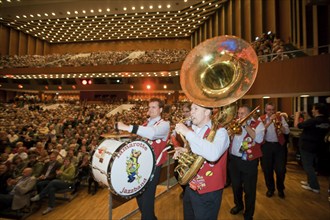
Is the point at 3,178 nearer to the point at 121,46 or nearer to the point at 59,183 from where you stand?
the point at 59,183

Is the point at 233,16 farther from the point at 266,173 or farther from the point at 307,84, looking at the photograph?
the point at 266,173

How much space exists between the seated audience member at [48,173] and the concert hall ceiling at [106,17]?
65.0 ft

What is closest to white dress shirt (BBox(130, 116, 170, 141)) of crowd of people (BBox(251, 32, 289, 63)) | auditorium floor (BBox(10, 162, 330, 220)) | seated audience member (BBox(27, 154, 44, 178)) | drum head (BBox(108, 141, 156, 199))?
drum head (BBox(108, 141, 156, 199))

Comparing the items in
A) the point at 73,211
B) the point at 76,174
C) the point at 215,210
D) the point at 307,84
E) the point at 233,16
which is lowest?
the point at 73,211

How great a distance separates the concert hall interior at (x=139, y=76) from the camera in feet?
11.7

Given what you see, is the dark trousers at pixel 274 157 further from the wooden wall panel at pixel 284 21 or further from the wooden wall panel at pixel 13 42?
the wooden wall panel at pixel 13 42

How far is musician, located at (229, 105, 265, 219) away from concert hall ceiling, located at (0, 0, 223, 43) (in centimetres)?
2037

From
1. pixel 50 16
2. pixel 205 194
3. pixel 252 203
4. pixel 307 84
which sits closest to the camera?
pixel 205 194


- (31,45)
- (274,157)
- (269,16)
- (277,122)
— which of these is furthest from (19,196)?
(31,45)

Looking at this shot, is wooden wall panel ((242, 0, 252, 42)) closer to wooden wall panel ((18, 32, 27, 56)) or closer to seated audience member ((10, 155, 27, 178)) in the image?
seated audience member ((10, 155, 27, 178))

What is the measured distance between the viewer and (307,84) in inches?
302

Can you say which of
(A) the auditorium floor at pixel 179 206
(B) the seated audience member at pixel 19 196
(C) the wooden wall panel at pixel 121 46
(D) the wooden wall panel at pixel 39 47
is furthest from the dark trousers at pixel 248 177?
Result: (D) the wooden wall panel at pixel 39 47

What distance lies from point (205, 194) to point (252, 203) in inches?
57.8

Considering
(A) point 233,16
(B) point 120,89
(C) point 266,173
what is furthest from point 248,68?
(B) point 120,89
